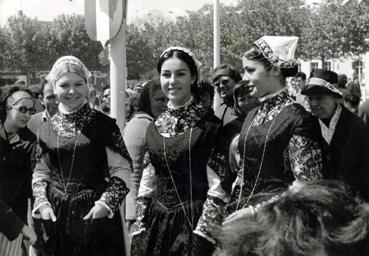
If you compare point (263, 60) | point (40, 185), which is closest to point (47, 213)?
point (40, 185)

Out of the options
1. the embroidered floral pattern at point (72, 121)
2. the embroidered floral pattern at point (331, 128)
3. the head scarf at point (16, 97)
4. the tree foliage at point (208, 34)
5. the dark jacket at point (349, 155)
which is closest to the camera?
the embroidered floral pattern at point (72, 121)

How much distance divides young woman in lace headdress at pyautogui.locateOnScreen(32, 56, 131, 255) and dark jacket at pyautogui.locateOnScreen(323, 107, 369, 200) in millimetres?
1158

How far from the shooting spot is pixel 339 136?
3680 mm

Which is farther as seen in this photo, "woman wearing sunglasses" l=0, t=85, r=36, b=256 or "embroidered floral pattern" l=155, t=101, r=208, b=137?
"woman wearing sunglasses" l=0, t=85, r=36, b=256

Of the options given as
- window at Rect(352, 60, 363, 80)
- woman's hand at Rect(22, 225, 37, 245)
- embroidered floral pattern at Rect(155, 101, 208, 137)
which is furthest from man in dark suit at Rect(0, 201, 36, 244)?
window at Rect(352, 60, 363, 80)

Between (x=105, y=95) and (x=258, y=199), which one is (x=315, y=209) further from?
(x=105, y=95)

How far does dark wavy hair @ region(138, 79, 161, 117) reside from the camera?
3.88m

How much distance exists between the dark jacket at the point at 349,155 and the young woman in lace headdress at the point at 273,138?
30.9 inches

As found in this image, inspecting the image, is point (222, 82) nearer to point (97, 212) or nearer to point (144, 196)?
point (144, 196)

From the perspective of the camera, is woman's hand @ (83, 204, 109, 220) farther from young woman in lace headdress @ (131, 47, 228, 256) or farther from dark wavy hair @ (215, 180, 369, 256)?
dark wavy hair @ (215, 180, 369, 256)

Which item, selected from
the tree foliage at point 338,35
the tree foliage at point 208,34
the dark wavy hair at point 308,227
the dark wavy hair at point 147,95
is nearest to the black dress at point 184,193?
the dark wavy hair at point 147,95

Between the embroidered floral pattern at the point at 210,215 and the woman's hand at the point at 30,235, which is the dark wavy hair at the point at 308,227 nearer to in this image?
the embroidered floral pattern at the point at 210,215

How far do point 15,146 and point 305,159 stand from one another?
2.07 metres

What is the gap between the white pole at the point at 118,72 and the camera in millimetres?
4422
